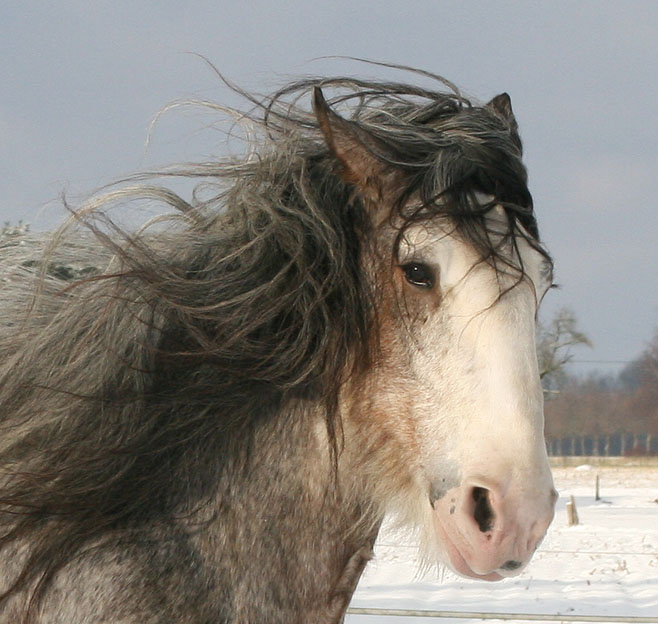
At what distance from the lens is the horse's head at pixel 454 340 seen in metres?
1.75

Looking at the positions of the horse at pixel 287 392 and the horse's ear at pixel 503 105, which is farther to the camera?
the horse's ear at pixel 503 105

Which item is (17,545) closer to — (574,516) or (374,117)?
(374,117)

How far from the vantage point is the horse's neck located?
191 cm

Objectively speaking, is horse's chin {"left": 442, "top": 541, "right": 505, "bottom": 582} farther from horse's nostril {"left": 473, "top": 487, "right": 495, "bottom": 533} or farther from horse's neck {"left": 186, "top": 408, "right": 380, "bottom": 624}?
horse's neck {"left": 186, "top": 408, "right": 380, "bottom": 624}

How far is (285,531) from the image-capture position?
1965 millimetres

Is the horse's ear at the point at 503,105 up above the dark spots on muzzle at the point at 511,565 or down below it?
above

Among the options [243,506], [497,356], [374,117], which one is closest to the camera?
[497,356]

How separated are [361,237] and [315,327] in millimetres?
252

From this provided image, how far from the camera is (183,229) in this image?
7.48 feet

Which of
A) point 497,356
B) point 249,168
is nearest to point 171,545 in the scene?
point 497,356

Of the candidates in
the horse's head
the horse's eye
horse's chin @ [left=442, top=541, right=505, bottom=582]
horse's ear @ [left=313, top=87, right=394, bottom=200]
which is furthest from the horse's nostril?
horse's ear @ [left=313, top=87, right=394, bottom=200]

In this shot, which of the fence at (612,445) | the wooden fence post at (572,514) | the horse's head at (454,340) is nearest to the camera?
the horse's head at (454,340)

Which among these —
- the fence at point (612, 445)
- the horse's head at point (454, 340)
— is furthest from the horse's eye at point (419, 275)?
the fence at point (612, 445)

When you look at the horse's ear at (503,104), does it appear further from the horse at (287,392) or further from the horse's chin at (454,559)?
the horse's chin at (454,559)
